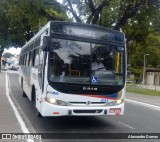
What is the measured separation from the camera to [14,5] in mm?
30641

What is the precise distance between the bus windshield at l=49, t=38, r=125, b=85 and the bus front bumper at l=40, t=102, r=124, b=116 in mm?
706

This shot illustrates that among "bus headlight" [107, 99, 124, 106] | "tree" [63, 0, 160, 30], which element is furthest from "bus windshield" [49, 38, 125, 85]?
"tree" [63, 0, 160, 30]

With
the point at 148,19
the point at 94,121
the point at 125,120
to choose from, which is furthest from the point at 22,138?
the point at 148,19

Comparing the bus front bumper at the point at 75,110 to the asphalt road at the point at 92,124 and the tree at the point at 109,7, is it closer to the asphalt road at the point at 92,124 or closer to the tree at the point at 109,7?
the asphalt road at the point at 92,124

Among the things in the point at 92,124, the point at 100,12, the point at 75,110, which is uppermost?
the point at 100,12

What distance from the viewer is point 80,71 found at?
10.5 m

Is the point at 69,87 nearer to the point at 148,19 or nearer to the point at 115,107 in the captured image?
the point at 115,107

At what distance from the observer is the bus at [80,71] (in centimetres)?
1039

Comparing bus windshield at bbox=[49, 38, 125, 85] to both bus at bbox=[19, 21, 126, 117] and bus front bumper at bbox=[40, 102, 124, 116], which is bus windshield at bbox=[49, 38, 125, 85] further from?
bus front bumper at bbox=[40, 102, 124, 116]

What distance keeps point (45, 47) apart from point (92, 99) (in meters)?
2.00

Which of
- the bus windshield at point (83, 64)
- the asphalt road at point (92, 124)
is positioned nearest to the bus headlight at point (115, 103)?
the bus windshield at point (83, 64)

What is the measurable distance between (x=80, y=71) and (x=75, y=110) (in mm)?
1112

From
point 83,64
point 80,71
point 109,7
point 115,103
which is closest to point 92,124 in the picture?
point 115,103

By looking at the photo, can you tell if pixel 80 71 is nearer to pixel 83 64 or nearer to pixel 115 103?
pixel 83 64
